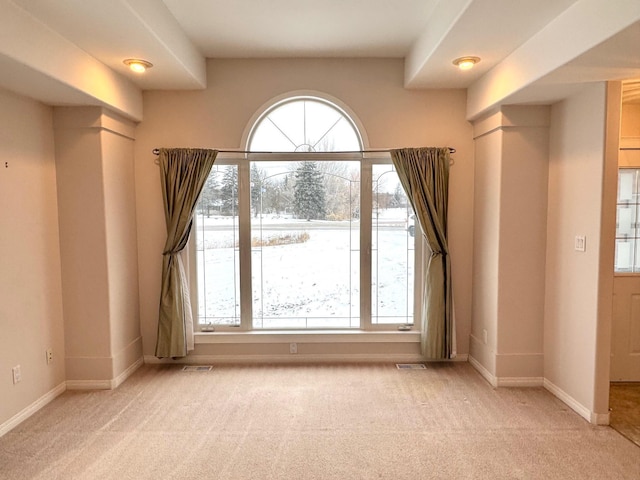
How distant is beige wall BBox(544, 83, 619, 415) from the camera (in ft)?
8.78

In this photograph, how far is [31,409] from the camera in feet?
9.49

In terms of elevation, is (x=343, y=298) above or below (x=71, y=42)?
below

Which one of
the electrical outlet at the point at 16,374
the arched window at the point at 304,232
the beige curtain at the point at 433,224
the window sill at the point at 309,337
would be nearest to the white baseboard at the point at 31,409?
the electrical outlet at the point at 16,374

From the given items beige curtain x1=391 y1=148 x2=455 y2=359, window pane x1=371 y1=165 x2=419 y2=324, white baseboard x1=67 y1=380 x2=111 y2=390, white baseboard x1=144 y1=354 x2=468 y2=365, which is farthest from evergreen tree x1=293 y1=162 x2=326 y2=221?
white baseboard x1=67 y1=380 x2=111 y2=390

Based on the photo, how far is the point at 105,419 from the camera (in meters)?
2.82

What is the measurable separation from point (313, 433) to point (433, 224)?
6.84 ft

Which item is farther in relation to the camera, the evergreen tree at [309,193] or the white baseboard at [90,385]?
the evergreen tree at [309,193]

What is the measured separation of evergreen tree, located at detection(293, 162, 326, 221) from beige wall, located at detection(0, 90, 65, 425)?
2042 mm

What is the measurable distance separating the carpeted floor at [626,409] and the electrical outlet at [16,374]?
4.10 metres

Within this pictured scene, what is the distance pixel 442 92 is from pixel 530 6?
1538 millimetres

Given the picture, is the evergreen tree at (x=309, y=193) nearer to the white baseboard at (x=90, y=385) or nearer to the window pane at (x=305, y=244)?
the window pane at (x=305, y=244)

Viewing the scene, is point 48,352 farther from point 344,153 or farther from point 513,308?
point 513,308

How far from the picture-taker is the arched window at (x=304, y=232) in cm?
383

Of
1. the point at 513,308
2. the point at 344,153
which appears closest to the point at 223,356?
the point at 344,153
